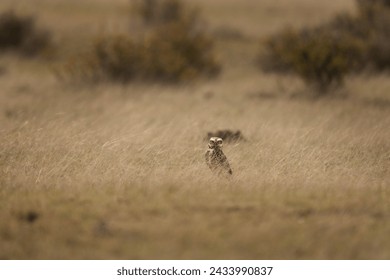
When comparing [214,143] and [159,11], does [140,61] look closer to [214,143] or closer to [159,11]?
[159,11]

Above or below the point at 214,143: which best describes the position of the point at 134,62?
above

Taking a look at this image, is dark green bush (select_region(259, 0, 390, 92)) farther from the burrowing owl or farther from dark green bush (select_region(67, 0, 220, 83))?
the burrowing owl

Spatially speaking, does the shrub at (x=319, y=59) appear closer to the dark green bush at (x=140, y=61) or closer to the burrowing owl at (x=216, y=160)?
the dark green bush at (x=140, y=61)

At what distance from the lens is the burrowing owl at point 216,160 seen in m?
5.46

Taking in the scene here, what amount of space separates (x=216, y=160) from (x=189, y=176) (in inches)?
13.5

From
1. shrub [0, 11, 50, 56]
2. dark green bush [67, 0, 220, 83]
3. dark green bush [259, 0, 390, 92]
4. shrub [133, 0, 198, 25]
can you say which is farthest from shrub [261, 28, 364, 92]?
shrub [0, 11, 50, 56]

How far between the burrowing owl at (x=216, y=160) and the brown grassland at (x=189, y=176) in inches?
4.1

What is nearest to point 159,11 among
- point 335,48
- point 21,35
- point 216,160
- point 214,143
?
point 21,35

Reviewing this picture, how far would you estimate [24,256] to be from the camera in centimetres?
391

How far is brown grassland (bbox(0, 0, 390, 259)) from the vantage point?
4.07 meters

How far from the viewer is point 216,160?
553cm

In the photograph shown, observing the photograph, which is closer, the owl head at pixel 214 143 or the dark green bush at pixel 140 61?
the owl head at pixel 214 143

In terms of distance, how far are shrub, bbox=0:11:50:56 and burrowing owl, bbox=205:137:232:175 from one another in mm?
11352

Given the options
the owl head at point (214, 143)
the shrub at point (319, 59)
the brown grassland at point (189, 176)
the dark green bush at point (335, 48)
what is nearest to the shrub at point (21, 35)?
the brown grassland at point (189, 176)
